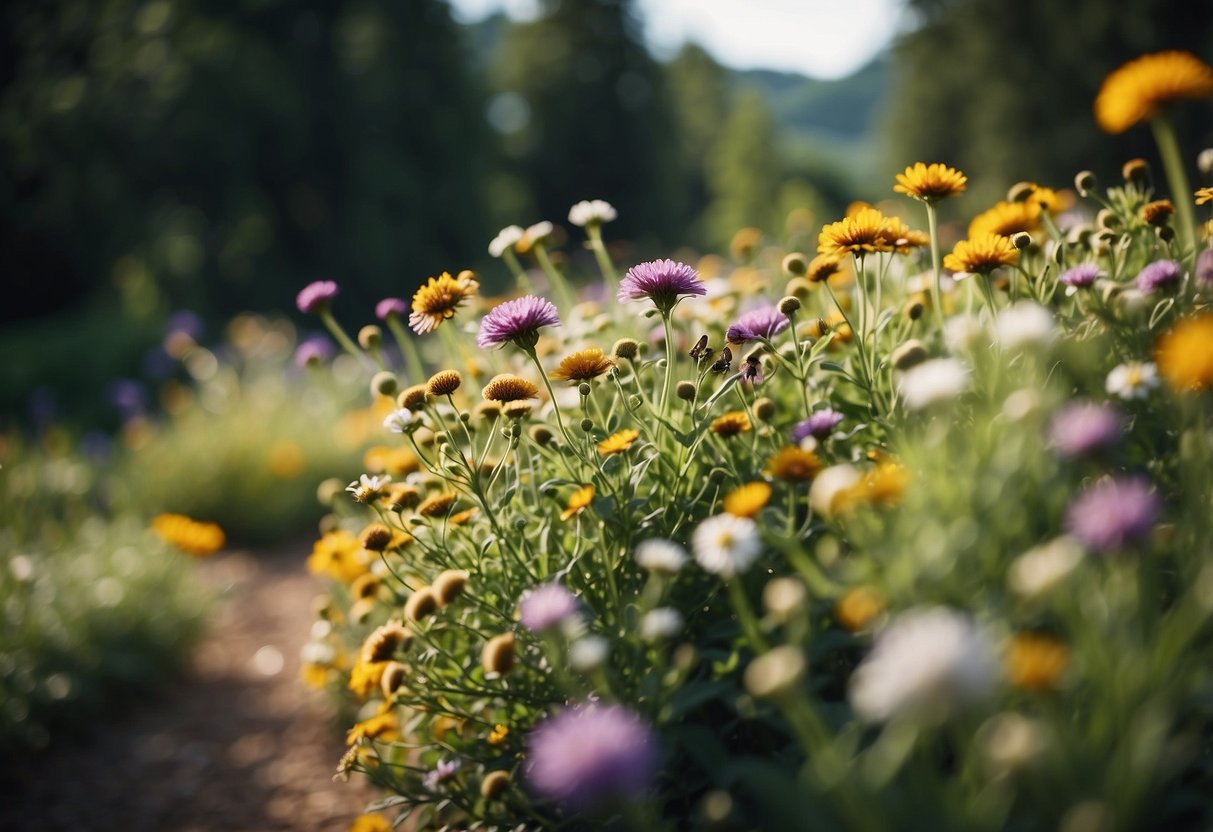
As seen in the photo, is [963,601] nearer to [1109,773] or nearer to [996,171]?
[1109,773]

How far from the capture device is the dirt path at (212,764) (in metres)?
2.94

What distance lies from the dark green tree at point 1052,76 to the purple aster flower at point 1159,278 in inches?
479

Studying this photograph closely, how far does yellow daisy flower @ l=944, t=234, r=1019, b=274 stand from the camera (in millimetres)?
1649

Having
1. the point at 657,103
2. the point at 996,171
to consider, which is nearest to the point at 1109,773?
the point at 996,171

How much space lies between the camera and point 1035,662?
3.17 feet

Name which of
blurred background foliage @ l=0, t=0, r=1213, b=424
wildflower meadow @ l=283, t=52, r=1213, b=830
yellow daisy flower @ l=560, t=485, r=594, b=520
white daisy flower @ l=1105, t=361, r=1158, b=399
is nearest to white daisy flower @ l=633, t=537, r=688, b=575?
wildflower meadow @ l=283, t=52, r=1213, b=830

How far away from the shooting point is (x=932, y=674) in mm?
Answer: 861

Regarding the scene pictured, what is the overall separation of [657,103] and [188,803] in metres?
22.2

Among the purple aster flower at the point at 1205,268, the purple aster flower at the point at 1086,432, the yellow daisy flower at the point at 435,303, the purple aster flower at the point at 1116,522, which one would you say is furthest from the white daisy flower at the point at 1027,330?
the yellow daisy flower at the point at 435,303

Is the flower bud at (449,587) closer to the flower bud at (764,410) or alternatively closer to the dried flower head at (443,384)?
the dried flower head at (443,384)

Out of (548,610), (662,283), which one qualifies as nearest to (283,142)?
(662,283)

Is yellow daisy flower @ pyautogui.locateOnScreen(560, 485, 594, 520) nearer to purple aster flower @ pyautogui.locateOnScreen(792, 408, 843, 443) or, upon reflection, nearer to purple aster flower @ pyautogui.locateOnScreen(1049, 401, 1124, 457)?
purple aster flower @ pyautogui.locateOnScreen(792, 408, 843, 443)

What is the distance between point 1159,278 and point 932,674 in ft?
3.96

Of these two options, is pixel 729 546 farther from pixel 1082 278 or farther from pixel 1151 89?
pixel 1151 89
